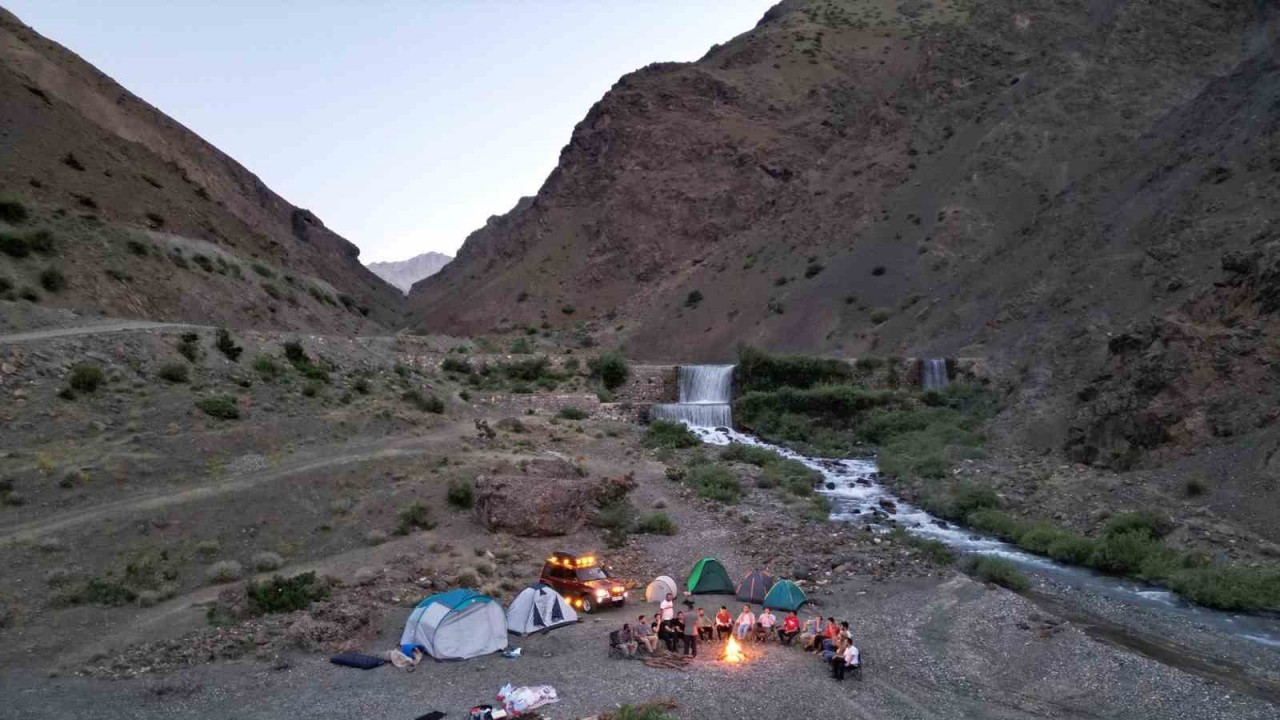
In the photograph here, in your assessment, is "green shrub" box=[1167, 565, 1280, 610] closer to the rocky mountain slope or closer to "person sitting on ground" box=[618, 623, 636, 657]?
the rocky mountain slope

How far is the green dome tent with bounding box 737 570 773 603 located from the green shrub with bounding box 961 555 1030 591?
18.0 feet

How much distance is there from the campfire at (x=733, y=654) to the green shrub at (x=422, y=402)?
2170cm

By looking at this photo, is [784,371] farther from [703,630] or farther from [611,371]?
[703,630]

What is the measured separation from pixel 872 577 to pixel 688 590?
4.57 meters

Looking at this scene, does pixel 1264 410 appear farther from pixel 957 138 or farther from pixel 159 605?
pixel 957 138

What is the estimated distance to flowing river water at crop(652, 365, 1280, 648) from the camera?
647 inches

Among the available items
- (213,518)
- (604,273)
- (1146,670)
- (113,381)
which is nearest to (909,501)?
(1146,670)

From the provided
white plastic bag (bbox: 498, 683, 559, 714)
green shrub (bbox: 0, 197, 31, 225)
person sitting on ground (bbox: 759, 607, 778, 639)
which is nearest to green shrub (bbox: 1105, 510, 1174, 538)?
person sitting on ground (bbox: 759, 607, 778, 639)

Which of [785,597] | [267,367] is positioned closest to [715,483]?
[785,597]

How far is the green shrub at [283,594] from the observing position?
16141mm

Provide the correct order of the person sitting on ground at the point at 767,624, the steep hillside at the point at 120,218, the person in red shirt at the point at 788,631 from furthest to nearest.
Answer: the steep hillside at the point at 120,218, the person sitting on ground at the point at 767,624, the person in red shirt at the point at 788,631

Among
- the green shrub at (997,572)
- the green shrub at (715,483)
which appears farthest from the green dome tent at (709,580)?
the green shrub at (715,483)

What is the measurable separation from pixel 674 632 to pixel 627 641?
0.90 m

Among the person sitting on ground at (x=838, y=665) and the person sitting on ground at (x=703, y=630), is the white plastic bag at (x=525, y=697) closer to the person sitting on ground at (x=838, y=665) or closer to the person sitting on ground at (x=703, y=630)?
the person sitting on ground at (x=703, y=630)
